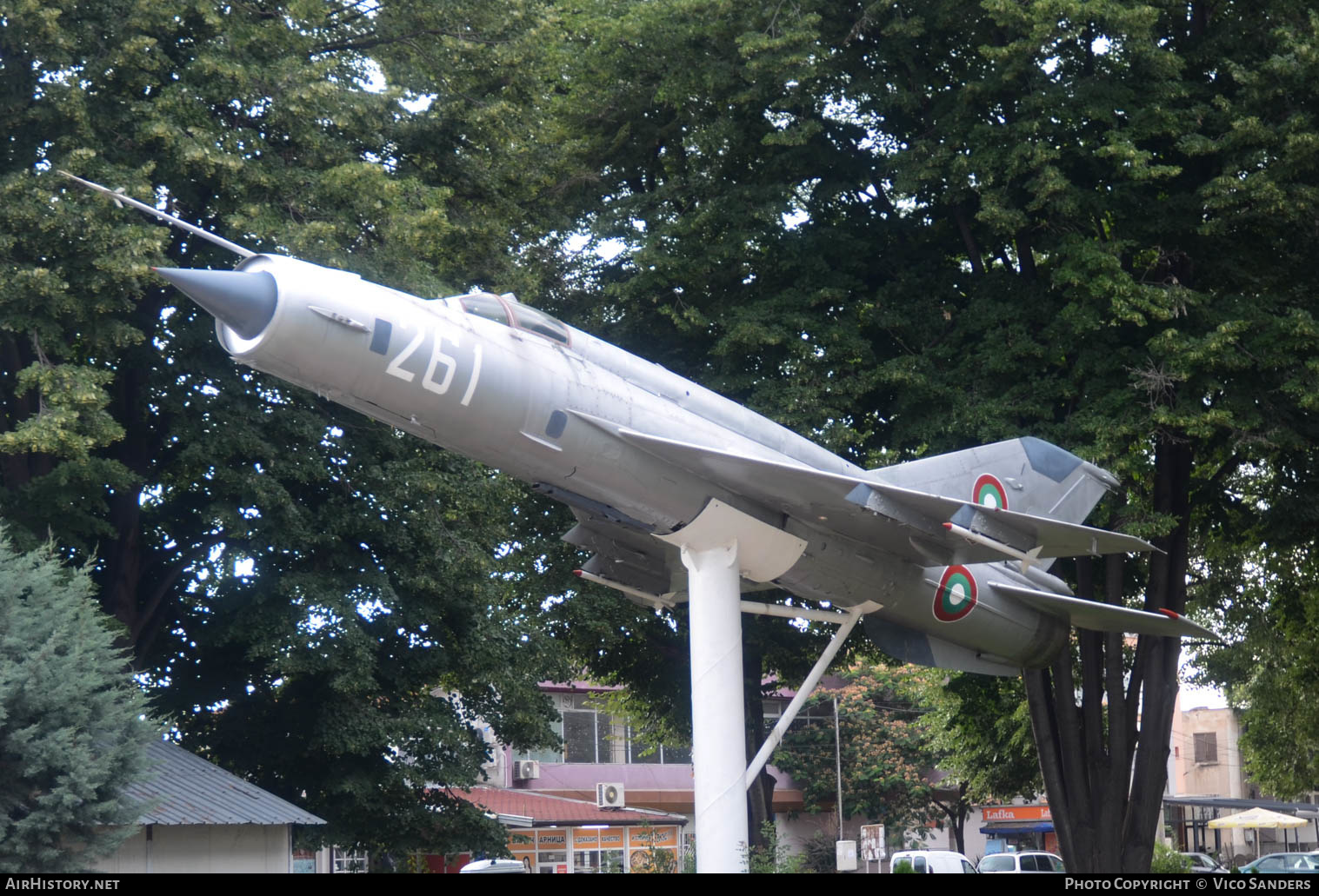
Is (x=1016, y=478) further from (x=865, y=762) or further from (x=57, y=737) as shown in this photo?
(x=865, y=762)

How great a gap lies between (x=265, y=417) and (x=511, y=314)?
238 inches

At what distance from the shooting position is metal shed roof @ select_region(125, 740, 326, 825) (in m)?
12.7

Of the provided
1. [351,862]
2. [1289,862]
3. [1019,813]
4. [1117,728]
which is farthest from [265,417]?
[1019,813]

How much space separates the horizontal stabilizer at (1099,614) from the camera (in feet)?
45.0

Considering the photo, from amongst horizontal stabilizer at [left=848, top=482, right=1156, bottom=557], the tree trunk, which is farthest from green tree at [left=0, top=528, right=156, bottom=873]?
the tree trunk

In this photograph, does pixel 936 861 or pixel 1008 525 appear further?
pixel 936 861

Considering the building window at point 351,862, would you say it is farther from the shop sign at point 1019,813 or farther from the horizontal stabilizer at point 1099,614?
the shop sign at point 1019,813

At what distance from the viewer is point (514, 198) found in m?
18.8

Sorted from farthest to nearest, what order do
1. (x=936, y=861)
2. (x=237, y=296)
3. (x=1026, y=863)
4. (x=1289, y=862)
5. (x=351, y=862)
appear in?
1. (x=1289, y=862)
2. (x=1026, y=863)
3. (x=936, y=861)
4. (x=351, y=862)
5. (x=237, y=296)

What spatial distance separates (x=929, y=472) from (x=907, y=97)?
684 cm

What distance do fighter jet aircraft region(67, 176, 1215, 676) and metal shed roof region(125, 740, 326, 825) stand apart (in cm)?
A: 436

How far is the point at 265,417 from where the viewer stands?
51.2 feet

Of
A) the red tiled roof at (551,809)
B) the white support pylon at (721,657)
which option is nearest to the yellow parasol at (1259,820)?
the red tiled roof at (551,809)

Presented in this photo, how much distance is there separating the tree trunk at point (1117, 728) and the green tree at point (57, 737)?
41.1 feet
